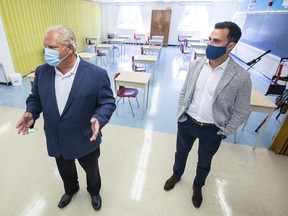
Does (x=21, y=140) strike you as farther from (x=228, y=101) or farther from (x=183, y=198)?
(x=228, y=101)

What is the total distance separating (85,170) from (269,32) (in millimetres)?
7039

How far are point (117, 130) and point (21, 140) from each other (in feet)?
4.76

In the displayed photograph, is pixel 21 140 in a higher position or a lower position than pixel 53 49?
lower

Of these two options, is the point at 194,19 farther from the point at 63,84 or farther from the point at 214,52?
the point at 63,84

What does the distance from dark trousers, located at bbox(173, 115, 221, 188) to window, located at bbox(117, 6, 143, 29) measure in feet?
40.7

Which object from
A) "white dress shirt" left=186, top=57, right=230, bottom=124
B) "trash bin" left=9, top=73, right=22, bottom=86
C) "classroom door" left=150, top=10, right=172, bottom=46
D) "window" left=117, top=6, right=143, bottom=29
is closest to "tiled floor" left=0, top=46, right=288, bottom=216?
"white dress shirt" left=186, top=57, right=230, bottom=124

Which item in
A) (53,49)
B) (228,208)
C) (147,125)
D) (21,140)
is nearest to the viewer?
(53,49)

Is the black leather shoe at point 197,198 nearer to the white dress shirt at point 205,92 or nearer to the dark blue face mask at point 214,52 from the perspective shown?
the white dress shirt at point 205,92

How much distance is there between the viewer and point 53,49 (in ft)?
3.40

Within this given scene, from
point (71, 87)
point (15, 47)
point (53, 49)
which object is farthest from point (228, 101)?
point (15, 47)

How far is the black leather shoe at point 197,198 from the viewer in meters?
1.73

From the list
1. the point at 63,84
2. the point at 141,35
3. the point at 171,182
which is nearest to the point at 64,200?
the point at 171,182

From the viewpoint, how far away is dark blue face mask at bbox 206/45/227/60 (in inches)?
47.2

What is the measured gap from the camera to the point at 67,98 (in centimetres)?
110
